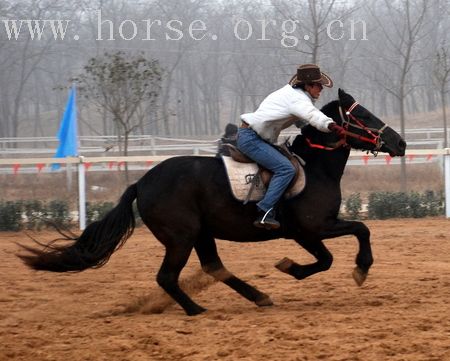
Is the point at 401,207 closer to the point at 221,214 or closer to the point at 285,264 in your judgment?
the point at 285,264

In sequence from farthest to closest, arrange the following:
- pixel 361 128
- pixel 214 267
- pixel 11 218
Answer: pixel 11 218 < pixel 214 267 < pixel 361 128

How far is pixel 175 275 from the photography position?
806 centimetres

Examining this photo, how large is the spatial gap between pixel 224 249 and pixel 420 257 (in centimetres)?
334

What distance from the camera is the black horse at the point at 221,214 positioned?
26.3 ft

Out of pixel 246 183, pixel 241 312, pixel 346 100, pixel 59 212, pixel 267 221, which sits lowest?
pixel 241 312

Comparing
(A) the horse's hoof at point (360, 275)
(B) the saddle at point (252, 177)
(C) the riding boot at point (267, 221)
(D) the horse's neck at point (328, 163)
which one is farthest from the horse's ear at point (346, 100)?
(A) the horse's hoof at point (360, 275)

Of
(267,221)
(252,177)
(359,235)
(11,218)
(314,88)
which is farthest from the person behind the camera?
(11,218)

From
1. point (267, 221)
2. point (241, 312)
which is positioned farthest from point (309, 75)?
point (241, 312)

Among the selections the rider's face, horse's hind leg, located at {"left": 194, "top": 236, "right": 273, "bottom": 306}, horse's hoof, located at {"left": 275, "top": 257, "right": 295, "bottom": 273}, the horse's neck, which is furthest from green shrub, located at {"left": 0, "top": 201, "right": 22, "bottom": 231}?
the rider's face

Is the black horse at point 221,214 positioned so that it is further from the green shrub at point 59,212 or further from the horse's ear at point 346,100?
the green shrub at point 59,212

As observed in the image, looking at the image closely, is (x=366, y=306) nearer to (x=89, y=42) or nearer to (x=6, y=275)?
(x=6, y=275)

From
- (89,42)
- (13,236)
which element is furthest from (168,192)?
(89,42)

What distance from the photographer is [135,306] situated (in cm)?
837

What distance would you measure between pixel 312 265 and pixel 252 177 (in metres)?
1.10
